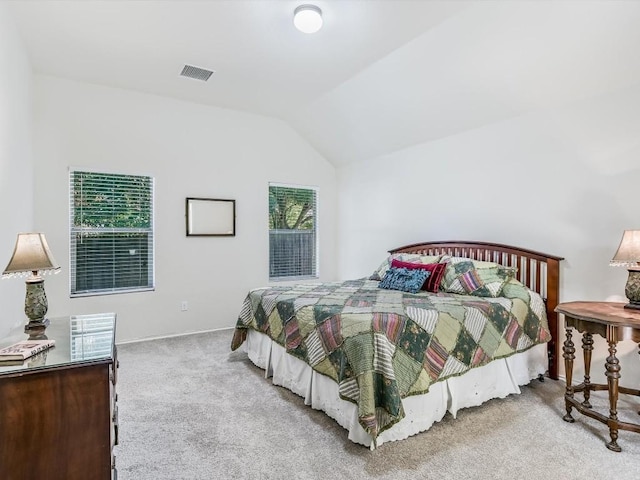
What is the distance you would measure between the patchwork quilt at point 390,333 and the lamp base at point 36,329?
153cm

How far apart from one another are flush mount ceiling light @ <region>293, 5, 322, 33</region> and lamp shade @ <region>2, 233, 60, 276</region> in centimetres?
218

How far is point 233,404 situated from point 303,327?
2.48 feet

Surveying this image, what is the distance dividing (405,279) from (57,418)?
9.35 ft

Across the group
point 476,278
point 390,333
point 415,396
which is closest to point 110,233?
point 390,333

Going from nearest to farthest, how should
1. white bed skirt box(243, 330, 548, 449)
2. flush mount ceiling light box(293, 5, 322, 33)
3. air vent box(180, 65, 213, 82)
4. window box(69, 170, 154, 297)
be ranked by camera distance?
white bed skirt box(243, 330, 548, 449) < flush mount ceiling light box(293, 5, 322, 33) < air vent box(180, 65, 213, 82) < window box(69, 170, 154, 297)

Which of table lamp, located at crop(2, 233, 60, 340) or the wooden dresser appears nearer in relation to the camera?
the wooden dresser

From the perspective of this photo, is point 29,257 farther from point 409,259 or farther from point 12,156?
point 409,259

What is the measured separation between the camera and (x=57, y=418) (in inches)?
51.9

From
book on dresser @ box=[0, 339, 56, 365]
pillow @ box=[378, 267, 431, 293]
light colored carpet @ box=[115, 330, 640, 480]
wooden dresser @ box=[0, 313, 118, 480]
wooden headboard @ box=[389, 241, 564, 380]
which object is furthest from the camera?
pillow @ box=[378, 267, 431, 293]

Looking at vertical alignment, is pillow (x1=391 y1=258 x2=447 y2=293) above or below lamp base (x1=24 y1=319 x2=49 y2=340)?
above

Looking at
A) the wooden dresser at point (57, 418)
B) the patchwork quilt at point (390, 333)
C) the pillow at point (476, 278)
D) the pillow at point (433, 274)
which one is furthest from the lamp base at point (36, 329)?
the pillow at point (476, 278)

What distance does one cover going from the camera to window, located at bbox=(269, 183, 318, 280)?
538 centimetres

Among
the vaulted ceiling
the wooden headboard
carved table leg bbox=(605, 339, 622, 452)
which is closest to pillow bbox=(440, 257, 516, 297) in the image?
the wooden headboard

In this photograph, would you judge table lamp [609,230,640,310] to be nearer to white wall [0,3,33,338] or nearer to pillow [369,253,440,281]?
pillow [369,253,440,281]
